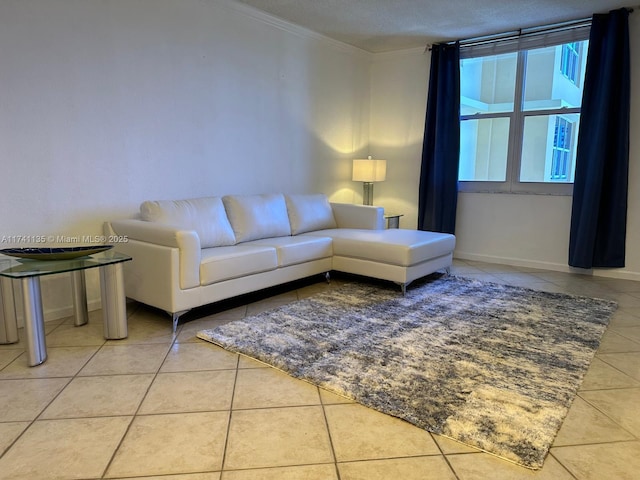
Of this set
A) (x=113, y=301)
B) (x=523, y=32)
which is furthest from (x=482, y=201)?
(x=113, y=301)

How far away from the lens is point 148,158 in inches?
132

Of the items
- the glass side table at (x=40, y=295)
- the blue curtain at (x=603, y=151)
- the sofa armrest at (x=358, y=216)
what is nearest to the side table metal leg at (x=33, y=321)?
the glass side table at (x=40, y=295)

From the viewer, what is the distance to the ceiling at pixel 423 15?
373 centimetres

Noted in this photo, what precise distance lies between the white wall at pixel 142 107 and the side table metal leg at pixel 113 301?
649mm

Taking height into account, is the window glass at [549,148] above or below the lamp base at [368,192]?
above

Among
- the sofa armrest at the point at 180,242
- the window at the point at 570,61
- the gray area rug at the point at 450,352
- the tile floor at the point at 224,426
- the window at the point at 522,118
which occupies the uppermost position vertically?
the window at the point at 570,61

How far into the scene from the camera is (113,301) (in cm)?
253

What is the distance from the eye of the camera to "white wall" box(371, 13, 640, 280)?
4051mm

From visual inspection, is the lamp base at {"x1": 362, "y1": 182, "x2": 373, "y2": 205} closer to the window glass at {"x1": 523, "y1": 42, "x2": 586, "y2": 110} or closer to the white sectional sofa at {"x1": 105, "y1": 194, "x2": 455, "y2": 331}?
the white sectional sofa at {"x1": 105, "y1": 194, "x2": 455, "y2": 331}

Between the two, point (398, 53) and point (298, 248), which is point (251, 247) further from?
point (398, 53)

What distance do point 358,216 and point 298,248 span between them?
3.59ft

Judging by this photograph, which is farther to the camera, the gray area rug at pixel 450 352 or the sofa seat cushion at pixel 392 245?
the sofa seat cushion at pixel 392 245

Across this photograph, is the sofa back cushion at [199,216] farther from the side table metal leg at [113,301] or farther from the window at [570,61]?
the window at [570,61]

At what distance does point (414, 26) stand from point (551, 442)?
3.96 m
